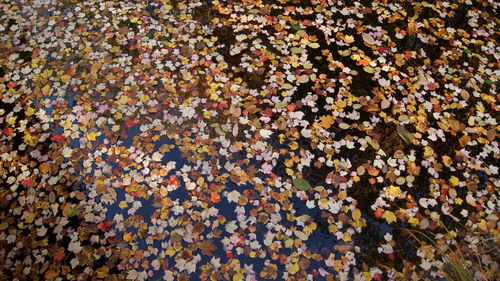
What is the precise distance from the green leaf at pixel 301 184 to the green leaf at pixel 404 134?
57.1 inches

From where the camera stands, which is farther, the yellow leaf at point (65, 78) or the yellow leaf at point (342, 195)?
the yellow leaf at point (65, 78)

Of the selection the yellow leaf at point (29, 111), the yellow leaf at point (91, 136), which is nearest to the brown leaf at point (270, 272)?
the yellow leaf at point (91, 136)

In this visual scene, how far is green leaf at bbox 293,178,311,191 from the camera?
4023 millimetres

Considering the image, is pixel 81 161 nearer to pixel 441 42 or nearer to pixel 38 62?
pixel 38 62

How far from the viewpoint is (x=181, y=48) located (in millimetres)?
5402

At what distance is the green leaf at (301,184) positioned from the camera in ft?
13.2

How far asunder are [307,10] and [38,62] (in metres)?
4.21

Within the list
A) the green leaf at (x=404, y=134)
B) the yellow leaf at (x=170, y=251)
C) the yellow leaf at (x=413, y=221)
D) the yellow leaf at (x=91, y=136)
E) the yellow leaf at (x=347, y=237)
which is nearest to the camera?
the yellow leaf at (x=170, y=251)

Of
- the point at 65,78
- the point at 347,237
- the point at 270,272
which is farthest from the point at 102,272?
the point at 65,78

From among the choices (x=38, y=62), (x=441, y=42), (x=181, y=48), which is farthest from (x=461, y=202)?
(x=38, y=62)

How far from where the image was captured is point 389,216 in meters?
3.87

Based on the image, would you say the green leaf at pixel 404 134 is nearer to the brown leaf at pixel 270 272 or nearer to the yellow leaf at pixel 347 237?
the yellow leaf at pixel 347 237

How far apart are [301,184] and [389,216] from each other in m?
0.99

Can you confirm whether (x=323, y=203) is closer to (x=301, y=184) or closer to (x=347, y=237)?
(x=301, y=184)
